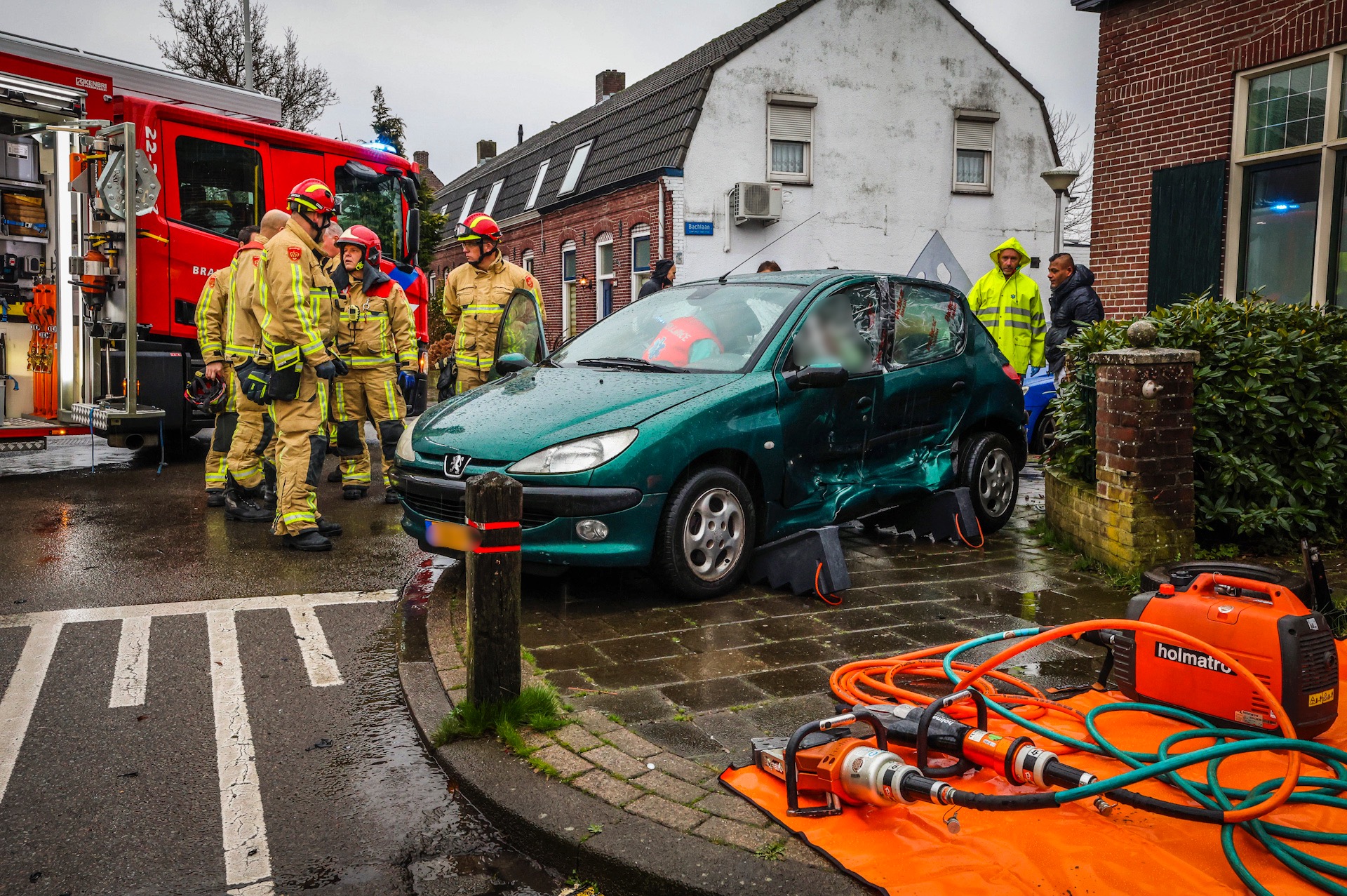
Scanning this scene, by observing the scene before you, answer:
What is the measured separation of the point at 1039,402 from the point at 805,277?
470 centimetres

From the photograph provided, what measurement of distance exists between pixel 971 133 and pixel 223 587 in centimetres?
1972

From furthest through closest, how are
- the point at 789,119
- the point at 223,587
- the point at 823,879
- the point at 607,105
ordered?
the point at 607,105 → the point at 789,119 → the point at 223,587 → the point at 823,879

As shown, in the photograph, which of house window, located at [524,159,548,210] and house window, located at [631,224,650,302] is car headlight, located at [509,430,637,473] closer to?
house window, located at [631,224,650,302]

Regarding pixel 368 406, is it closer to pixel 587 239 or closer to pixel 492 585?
pixel 492 585

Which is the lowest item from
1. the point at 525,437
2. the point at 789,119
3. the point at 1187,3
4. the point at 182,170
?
the point at 525,437

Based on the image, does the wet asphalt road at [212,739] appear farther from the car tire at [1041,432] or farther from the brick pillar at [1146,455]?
the car tire at [1041,432]

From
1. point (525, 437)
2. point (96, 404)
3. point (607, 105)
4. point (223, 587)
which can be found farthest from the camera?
point (607, 105)

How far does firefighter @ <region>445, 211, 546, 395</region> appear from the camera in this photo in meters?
8.74

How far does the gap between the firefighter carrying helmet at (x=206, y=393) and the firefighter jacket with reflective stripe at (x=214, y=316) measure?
20 centimetres

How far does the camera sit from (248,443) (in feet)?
24.9

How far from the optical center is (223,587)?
19.1ft

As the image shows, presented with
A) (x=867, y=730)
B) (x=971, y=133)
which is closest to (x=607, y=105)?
(x=971, y=133)

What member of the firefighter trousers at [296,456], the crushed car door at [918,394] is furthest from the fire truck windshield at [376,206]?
the crushed car door at [918,394]

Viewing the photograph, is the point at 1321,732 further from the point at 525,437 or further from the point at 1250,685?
the point at 525,437
